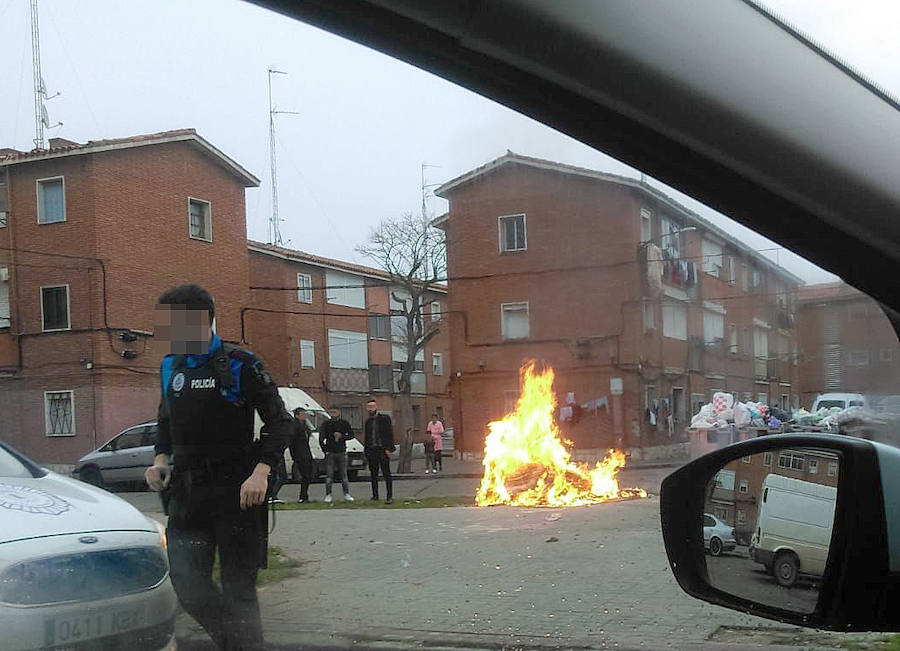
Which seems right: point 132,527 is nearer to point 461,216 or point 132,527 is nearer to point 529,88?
point 461,216

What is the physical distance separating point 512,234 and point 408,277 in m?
0.30

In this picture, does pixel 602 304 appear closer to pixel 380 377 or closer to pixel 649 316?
pixel 649 316

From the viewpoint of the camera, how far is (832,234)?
1885mm

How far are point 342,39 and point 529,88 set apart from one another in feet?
1.38

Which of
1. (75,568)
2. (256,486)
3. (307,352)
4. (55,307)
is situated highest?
(55,307)

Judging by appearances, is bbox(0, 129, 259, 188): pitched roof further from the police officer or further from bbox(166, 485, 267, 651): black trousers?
bbox(166, 485, 267, 651): black trousers

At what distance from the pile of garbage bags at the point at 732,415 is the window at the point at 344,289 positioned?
81 cm

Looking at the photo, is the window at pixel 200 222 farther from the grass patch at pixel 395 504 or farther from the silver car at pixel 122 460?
the grass patch at pixel 395 504

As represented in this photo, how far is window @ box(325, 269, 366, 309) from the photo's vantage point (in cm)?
224

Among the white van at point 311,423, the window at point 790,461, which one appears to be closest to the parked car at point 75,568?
the white van at point 311,423

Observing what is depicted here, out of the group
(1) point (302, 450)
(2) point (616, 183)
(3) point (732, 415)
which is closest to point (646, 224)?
(2) point (616, 183)

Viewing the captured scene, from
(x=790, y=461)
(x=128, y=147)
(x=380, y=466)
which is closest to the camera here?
(x=790, y=461)

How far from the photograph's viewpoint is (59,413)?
2.09 metres

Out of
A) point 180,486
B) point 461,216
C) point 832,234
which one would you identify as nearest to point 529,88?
point 461,216
